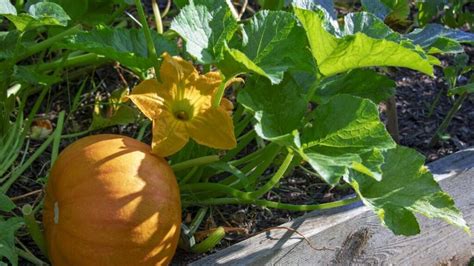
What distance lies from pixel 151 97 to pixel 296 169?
701mm

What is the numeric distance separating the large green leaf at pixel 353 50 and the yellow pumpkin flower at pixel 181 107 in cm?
25

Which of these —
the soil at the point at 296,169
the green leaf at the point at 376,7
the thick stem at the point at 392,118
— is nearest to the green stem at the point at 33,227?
the soil at the point at 296,169

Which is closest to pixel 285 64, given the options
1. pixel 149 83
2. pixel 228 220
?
pixel 149 83

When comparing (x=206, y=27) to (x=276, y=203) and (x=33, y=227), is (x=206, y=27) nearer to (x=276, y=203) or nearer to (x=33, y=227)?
(x=276, y=203)

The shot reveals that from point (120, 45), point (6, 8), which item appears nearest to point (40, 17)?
point (6, 8)

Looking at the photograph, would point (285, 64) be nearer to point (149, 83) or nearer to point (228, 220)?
point (149, 83)

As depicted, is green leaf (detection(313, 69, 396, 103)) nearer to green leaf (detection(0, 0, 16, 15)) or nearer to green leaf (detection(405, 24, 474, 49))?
green leaf (detection(405, 24, 474, 49))

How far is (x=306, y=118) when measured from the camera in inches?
77.0

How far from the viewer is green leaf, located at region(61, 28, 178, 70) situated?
175 centimetres

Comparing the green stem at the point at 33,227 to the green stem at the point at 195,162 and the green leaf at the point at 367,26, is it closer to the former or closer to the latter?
the green stem at the point at 195,162

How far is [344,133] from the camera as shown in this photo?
1659mm

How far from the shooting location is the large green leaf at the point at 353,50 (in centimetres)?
154

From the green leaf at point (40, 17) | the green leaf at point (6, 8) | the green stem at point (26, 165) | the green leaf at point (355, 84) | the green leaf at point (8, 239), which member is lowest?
Answer: the green stem at point (26, 165)

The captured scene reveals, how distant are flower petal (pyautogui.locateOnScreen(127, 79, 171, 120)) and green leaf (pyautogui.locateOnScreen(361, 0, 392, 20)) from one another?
560 mm
